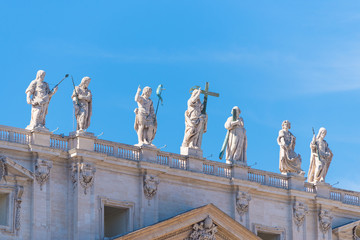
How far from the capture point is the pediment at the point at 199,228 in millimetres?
58812

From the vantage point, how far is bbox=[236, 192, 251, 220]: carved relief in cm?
6381

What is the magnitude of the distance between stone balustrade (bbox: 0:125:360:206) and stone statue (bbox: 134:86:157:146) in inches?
23.8

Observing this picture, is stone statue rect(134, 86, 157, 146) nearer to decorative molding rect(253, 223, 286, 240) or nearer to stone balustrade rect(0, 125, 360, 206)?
stone balustrade rect(0, 125, 360, 206)

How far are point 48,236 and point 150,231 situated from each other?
4.32 metres

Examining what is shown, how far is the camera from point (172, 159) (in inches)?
2453

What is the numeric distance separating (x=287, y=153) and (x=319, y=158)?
1946 mm

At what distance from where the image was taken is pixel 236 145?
64.5m

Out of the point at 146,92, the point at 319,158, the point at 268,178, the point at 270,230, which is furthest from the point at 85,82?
the point at 319,158

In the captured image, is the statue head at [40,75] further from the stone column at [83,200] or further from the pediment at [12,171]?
the pediment at [12,171]

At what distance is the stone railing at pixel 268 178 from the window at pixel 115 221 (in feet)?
23.3

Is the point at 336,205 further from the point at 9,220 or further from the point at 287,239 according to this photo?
the point at 9,220

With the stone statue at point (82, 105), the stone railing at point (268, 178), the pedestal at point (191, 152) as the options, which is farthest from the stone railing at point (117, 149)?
the stone railing at point (268, 178)

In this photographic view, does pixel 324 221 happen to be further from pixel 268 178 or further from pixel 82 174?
pixel 82 174

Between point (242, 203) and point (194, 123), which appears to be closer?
point (194, 123)
